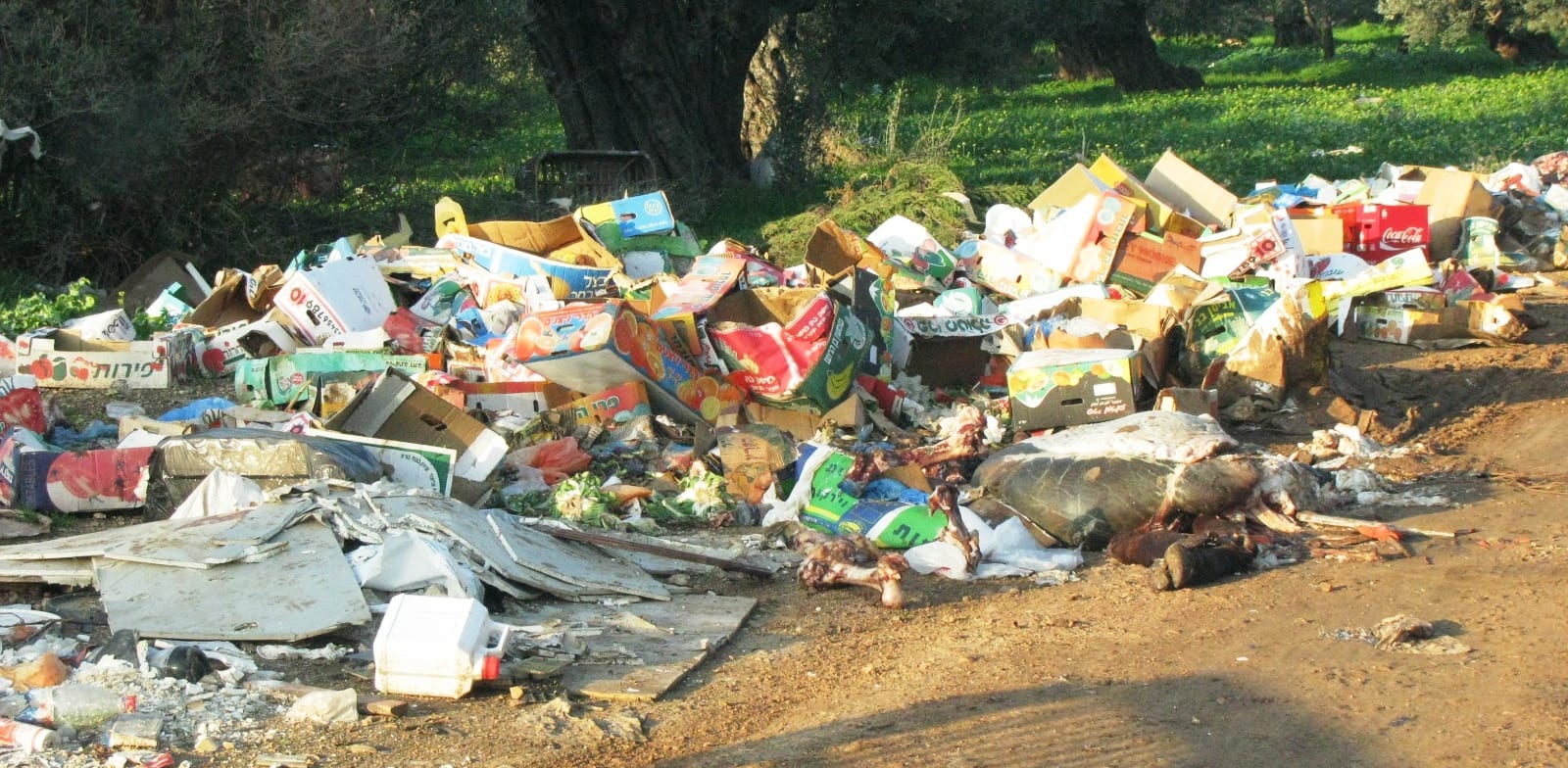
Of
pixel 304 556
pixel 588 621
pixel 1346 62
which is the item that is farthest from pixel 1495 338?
pixel 1346 62

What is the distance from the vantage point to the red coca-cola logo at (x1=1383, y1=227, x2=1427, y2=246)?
9.26 metres

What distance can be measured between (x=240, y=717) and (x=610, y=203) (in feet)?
18.6

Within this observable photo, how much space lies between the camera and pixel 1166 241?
8.53 m

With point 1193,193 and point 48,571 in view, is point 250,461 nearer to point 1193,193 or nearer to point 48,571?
point 48,571

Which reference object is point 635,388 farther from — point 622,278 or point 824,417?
point 622,278

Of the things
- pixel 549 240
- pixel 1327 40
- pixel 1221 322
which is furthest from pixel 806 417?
pixel 1327 40

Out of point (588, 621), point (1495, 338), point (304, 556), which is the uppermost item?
point (304, 556)

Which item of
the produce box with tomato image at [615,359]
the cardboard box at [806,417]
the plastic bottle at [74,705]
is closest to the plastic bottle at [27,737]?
the plastic bottle at [74,705]

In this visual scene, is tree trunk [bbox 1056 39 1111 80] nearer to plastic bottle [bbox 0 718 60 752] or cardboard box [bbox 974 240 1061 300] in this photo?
cardboard box [bbox 974 240 1061 300]

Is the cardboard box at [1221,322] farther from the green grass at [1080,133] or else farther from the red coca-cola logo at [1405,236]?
the green grass at [1080,133]

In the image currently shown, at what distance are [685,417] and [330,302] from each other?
2.05m

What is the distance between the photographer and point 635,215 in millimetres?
8555

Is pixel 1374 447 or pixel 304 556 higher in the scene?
pixel 304 556

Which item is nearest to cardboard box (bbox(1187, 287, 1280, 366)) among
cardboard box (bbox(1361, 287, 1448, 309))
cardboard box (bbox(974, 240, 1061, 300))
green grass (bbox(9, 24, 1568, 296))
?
cardboard box (bbox(1361, 287, 1448, 309))
